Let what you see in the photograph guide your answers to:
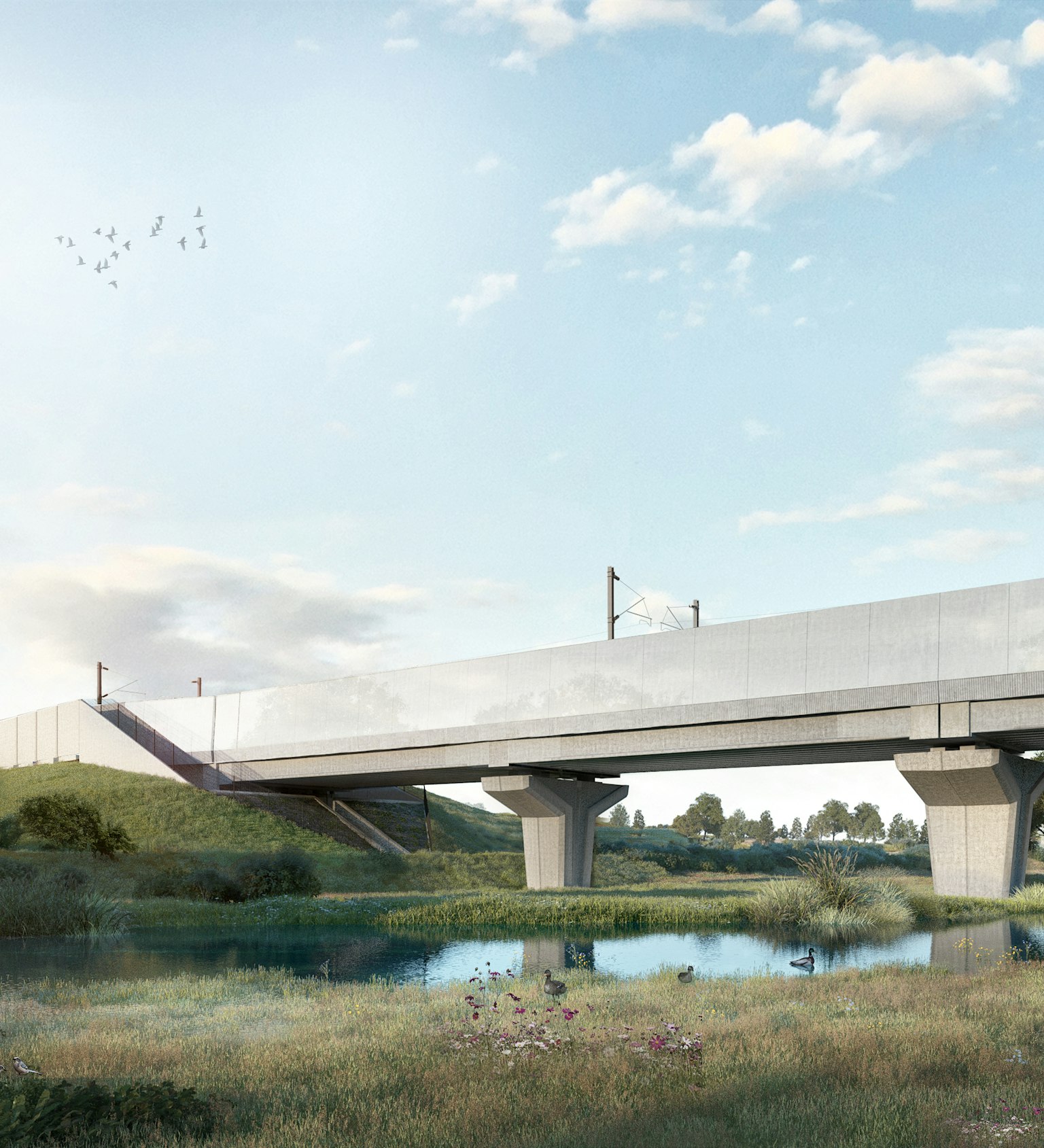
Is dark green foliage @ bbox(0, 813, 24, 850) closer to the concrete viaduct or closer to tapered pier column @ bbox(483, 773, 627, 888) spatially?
the concrete viaduct

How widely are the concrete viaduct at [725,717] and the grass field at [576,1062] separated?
17.8 meters

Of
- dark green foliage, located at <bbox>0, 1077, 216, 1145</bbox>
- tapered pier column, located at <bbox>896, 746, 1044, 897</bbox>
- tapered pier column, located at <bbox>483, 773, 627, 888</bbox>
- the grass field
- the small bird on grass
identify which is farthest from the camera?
tapered pier column, located at <bbox>483, 773, 627, 888</bbox>

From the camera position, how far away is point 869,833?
143750 mm

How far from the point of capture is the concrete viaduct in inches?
1266

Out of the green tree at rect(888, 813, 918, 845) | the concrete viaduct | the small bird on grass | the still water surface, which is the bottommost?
the green tree at rect(888, 813, 918, 845)

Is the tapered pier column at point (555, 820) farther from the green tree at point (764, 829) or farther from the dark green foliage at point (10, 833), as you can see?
the green tree at point (764, 829)

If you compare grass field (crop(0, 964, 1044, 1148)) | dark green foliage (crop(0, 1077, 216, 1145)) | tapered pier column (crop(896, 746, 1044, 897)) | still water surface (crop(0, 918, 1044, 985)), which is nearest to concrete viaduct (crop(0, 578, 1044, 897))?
tapered pier column (crop(896, 746, 1044, 897))

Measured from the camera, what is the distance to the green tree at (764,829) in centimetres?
14300

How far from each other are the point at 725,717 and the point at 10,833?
26.1 metres

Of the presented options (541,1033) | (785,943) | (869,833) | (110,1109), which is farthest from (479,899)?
(869,833)

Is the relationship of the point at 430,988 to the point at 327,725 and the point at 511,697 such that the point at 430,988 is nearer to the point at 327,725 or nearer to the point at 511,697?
the point at 511,697

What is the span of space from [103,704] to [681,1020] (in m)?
58.1

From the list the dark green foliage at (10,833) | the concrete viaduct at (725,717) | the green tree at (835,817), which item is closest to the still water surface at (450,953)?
the concrete viaduct at (725,717)

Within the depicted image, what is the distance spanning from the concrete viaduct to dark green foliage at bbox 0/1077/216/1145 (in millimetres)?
28502
